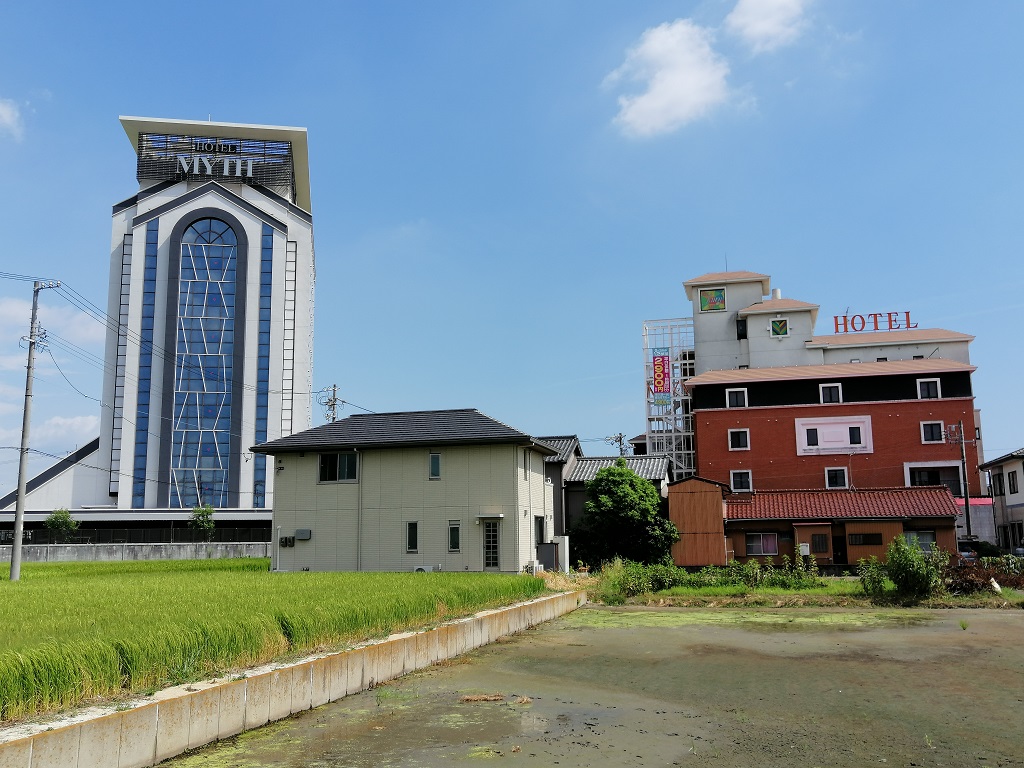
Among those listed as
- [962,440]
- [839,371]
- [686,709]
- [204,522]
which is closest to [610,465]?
[839,371]

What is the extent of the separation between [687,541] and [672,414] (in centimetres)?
3177

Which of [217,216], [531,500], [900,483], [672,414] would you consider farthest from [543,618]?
[217,216]

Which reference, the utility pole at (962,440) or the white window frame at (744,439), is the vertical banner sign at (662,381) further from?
the utility pole at (962,440)

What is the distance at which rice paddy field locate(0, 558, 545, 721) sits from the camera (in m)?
7.14

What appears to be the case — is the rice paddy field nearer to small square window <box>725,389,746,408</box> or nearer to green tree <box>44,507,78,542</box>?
small square window <box>725,389,746,408</box>

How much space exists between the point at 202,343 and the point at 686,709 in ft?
233

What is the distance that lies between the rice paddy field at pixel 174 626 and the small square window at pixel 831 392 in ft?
122

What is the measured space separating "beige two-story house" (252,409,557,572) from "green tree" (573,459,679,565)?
17.7ft

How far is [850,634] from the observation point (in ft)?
53.4

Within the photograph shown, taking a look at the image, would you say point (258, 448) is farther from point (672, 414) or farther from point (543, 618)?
point (672, 414)

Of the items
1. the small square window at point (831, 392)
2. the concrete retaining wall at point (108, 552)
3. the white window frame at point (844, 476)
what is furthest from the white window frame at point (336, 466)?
the small square window at point (831, 392)

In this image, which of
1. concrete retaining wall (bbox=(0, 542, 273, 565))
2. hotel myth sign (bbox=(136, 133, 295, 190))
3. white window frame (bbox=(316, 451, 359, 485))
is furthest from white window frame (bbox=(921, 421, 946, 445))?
hotel myth sign (bbox=(136, 133, 295, 190))

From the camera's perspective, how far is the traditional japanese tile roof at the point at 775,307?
64625 mm

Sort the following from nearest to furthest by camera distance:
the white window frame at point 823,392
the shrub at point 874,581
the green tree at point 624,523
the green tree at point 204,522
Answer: the shrub at point 874,581 → the green tree at point 624,523 → the white window frame at point 823,392 → the green tree at point 204,522
